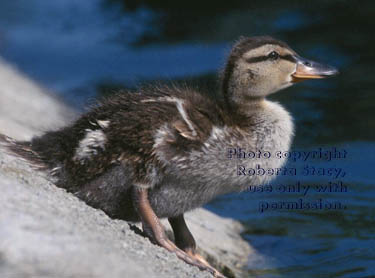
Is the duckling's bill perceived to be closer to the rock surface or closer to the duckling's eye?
the duckling's eye

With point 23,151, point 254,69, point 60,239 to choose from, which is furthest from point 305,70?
point 60,239

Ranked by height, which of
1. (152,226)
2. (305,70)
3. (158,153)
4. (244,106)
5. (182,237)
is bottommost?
(182,237)

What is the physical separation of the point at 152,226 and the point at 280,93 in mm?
4718

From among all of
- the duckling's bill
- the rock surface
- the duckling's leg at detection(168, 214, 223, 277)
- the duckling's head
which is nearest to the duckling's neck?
the duckling's head

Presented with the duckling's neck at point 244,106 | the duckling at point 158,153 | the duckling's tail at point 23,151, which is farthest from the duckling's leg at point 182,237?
the duckling's tail at point 23,151

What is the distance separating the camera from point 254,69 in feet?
16.3

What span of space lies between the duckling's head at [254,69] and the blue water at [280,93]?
4.73ft

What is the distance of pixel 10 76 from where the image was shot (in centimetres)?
923

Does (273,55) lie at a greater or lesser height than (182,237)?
greater

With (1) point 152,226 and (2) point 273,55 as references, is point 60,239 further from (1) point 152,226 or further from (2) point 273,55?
(2) point 273,55

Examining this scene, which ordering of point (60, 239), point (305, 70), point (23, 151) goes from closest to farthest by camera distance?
1. point (60, 239)
2. point (23, 151)
3. point (305, 70)

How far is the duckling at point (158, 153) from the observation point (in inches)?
177

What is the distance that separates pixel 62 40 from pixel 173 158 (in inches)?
264

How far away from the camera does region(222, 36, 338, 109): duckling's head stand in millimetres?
4934
